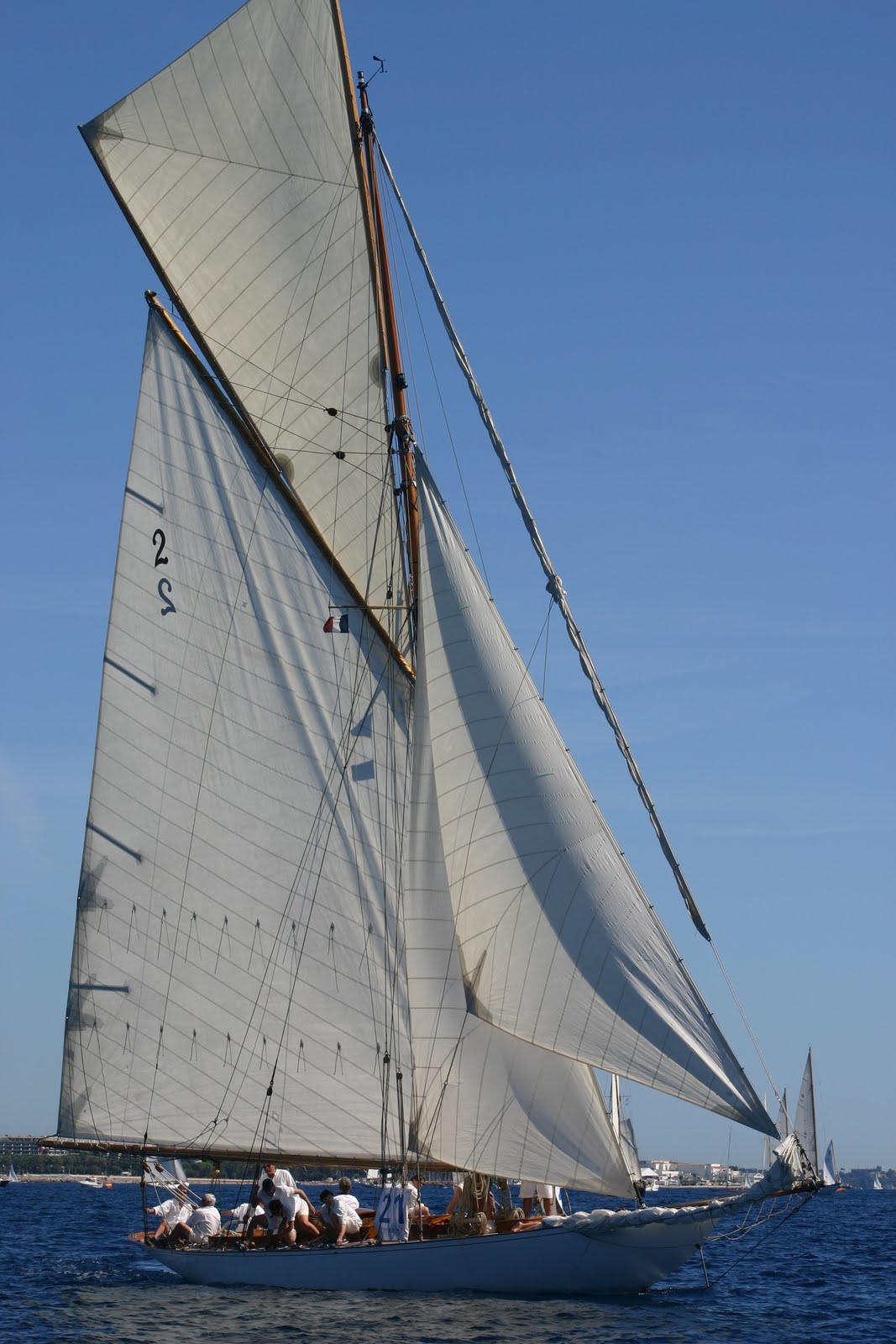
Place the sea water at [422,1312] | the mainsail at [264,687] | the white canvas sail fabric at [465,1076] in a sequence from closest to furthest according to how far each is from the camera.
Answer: the sea water at [422,1312] → the white canvas sail fabric at [465,1076] → the mainsail at [264,687]

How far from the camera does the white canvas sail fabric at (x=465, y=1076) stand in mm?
29109

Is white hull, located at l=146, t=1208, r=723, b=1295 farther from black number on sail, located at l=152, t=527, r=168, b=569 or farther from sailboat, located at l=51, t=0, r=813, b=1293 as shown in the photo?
black number on sail, located at l=152, t=527, r=168, b=569

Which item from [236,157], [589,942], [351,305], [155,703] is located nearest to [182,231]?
[236,157]

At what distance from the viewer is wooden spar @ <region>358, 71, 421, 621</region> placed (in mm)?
34531

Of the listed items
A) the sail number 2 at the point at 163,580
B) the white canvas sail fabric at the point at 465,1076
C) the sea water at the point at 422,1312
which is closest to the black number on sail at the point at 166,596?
the sail number 2 at the point at 163,580

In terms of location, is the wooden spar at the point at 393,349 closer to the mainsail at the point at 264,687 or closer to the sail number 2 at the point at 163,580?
the mainsail at the point at 264,687

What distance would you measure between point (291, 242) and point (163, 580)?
8151mm

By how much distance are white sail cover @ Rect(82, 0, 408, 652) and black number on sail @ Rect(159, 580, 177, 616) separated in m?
3.73

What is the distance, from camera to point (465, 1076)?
30656 millimetres

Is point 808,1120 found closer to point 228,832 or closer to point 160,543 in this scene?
point 228,832

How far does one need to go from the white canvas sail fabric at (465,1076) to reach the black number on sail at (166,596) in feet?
23.2

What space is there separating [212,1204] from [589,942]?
11869mm

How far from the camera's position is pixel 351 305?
35.0 meters

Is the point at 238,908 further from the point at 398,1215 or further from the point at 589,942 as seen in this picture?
the point at 589,942
